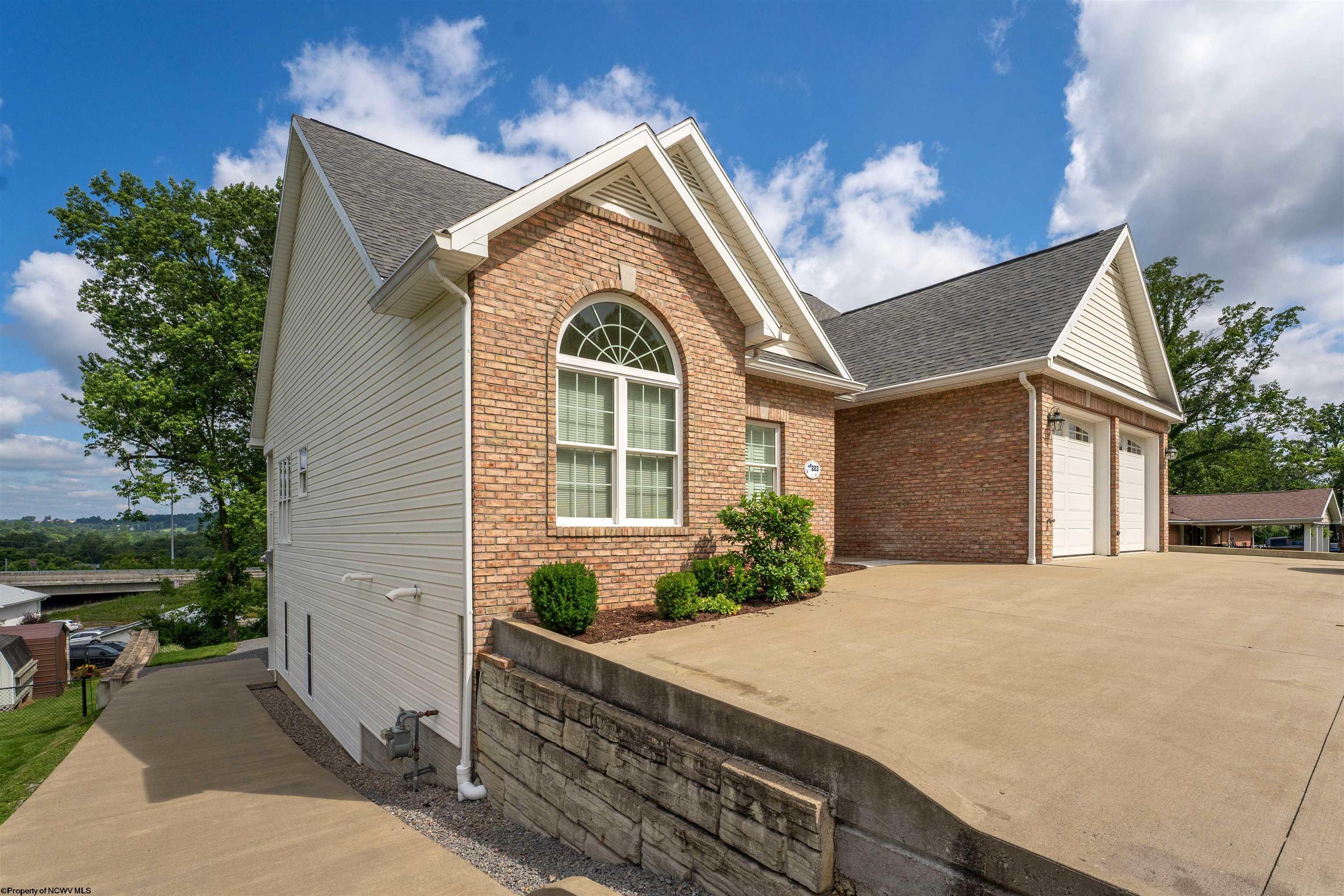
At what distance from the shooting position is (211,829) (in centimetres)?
689

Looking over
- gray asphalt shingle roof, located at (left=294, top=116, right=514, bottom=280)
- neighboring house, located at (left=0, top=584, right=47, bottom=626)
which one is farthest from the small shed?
gray asphalt shingle roof, located at (left=294, top=116, right=514, bottom=280)

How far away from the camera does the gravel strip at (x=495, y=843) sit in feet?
14.3

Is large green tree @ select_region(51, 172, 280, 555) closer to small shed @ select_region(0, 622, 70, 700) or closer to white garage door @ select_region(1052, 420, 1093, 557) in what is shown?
small shed @ select_region(0, 622, 70, 700)

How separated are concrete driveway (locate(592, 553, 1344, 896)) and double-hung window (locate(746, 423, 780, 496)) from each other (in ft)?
9.29

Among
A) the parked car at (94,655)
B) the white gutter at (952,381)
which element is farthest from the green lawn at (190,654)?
the white gutter at (952,381)

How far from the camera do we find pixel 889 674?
5.11 m

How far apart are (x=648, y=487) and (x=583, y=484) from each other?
2.89 ft

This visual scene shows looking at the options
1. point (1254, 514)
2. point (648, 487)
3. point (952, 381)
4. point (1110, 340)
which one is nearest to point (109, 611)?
point (648, 487)

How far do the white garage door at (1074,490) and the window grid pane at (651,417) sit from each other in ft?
25.3

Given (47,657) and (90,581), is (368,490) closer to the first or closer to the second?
(47,657)

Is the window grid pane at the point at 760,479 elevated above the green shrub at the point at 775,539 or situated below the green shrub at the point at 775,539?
above

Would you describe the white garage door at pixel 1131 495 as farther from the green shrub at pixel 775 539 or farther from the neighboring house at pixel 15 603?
the neighboring house at pixel 15 603

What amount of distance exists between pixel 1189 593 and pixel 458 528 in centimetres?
905

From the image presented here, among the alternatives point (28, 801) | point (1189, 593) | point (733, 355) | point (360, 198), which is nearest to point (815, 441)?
point (733, 355)
